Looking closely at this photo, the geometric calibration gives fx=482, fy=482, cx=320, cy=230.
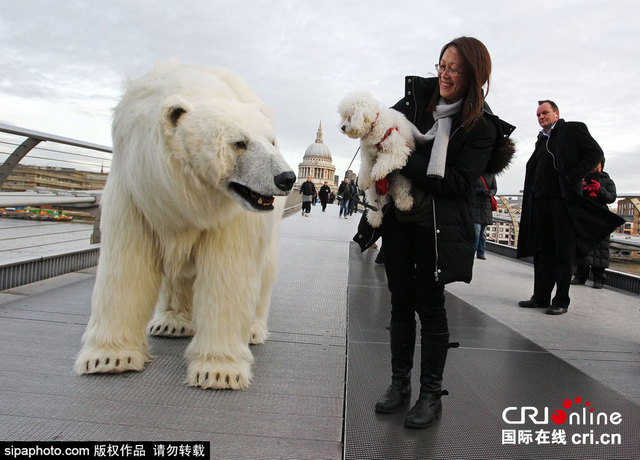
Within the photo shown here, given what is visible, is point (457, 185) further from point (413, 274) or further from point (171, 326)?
point (171, 326)

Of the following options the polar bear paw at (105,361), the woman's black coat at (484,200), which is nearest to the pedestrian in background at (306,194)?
the woman's black coat at (484,200)

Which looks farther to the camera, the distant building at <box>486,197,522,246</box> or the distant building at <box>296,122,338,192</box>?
the distant building at <box>296,122,338,192</box>

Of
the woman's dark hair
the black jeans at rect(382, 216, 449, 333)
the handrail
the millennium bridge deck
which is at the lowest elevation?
the millennium bridge deck

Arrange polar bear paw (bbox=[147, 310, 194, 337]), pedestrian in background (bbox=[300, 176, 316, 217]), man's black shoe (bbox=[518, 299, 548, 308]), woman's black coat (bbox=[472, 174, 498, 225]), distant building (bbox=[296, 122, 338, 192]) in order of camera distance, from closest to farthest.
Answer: polar bear paw (bbox=[147, 310, 194, 337]) < man's black shoe (bbox=[518, 299, 548, 308]) < woman's black coat (bbox=[472, 174, 498, 225]) < pedestrian in background (bbox=[300, 176, 316, 217]) < distant building (bbox=[296, 122, 338, 192])

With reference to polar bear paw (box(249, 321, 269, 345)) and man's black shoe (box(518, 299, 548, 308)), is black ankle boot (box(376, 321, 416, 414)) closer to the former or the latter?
polar bear paw (box(249, 321, 269, 345))

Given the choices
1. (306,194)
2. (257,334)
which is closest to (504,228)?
(257,334)

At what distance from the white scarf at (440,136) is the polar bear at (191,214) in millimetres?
656

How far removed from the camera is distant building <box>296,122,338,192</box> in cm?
10152

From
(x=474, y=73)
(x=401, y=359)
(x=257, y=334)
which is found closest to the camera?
(x=474, y=73)

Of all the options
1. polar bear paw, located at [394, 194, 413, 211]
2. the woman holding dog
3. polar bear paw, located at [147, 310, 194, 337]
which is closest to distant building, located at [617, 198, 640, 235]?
the woman holding dog

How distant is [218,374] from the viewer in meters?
2.56

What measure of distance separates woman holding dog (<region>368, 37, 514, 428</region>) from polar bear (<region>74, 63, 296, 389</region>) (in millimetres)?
645

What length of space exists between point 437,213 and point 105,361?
1923 millimetres

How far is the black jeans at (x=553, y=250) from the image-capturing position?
192 inches
